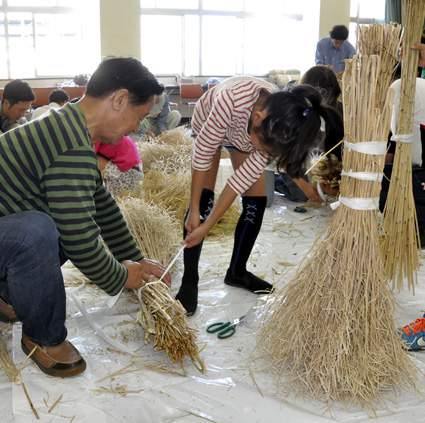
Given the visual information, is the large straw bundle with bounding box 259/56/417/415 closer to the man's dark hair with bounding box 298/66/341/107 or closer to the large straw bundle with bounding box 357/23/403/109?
the large straw bundle with bounding box 357/23/403/109

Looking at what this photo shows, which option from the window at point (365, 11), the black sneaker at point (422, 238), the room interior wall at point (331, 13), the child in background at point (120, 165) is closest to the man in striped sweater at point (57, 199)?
the child in background at point (120, 165)

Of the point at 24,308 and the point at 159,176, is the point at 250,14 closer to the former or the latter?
the point at 159,176

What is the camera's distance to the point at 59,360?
1.49 metres

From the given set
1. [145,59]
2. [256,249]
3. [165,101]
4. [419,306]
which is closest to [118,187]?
[256,249]

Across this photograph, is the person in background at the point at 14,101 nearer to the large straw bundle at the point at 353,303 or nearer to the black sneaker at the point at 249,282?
the black sneaker at the point at 249,282

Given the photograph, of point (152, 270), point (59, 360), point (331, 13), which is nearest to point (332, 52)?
point (331, 13)

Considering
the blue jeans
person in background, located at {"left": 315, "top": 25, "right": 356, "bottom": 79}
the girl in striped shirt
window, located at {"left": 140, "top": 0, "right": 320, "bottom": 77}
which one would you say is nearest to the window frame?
window, located at {"left": 140, "top": 0, "right": 320, "bottom": 77}

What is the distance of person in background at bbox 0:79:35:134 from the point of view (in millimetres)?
3521

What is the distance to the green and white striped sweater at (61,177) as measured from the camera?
4.47 feet

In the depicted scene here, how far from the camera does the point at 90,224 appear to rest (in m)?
1.41

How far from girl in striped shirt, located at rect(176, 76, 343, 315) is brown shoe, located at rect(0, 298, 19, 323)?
2.07ft

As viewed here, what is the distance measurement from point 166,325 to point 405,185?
110cm

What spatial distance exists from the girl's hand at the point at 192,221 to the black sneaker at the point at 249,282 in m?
0.37

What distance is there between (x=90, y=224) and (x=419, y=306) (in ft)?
4.56
